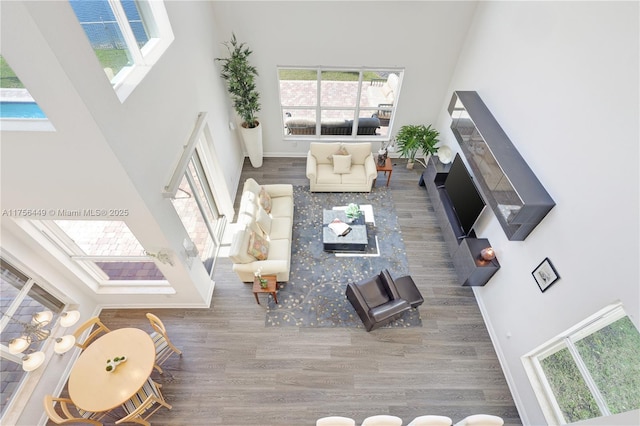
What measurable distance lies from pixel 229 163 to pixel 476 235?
5276 millimetres

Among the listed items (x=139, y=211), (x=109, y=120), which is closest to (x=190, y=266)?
(x=139, y=211)

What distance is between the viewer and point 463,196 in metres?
5.69

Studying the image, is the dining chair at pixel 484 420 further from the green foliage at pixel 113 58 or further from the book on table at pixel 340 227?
the green foliage at pixel 113 58

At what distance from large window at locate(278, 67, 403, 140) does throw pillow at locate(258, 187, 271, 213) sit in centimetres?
229

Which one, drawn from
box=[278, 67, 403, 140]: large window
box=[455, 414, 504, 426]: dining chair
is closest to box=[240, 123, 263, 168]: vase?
box=[278, 67, 403, 140]: large window

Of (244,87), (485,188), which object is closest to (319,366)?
(485,188)

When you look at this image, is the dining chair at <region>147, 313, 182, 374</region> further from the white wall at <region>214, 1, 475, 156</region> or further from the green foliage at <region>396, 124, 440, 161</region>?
the green foliage at <region>396, 124, 440, 161</region>

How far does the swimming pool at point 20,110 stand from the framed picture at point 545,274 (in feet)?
18.3

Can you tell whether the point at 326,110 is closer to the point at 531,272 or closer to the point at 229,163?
the point at 229,163

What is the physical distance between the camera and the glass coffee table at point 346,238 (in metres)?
5.86

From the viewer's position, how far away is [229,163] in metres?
6.77

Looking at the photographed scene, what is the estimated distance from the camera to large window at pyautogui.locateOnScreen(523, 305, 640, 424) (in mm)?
2998

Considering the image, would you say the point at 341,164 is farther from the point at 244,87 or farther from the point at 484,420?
the point at 484,420

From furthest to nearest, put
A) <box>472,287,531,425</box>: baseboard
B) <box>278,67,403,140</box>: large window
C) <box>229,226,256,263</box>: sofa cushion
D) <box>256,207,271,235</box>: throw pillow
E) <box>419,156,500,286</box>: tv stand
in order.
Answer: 1. <box>278,67,403,140</box>: large window
2. <box>256,207,271,235</box>: throw pillow
3. <box>419,156,500,286</box>: tv stand
4. <box>229,226,256,263</box>: sofa cushion
5. <box>472,287,531,425</box>: baseboard
